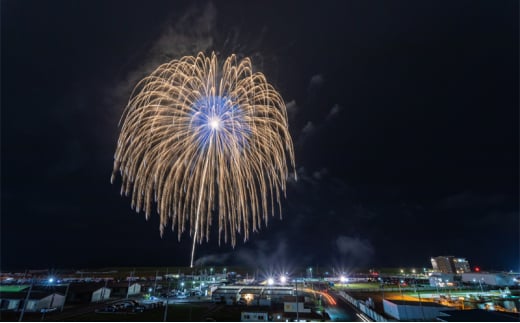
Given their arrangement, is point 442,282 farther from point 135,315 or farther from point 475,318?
point 135,315

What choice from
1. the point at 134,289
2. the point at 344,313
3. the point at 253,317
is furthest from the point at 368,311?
the point at 134,289

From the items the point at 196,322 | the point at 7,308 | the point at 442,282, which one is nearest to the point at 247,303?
the point at 196,322

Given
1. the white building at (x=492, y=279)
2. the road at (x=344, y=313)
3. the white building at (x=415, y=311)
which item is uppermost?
the white building at (x=492, y=279)

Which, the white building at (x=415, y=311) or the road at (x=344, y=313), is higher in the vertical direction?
the white building at (x=415, y=311)

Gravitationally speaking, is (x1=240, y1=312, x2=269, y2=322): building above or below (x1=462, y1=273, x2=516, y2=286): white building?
below

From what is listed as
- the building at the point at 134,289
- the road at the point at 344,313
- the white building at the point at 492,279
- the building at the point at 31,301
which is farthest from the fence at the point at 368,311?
the white building at the point at 492,279

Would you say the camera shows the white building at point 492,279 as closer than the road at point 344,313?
No

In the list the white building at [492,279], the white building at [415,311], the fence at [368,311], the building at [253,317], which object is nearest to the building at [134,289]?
the building at [253,317]

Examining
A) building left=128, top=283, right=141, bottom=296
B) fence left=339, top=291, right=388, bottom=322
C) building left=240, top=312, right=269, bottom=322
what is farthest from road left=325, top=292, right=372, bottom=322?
building left=128, top=283, right=141, bottom=296

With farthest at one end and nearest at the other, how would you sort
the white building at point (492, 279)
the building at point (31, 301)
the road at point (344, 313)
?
1. the white building at point (492, 279)
2. the building at point (31, 301)
3. the road at point (344, 313)

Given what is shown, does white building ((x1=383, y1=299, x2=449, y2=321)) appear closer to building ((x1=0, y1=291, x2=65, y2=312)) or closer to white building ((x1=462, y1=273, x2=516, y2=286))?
building ((x1=0, y1=291, x2=65, y2=312))

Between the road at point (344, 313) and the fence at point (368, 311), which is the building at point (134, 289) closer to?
the road at point (344, 313)

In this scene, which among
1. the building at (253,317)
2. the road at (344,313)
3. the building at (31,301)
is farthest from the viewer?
the building at (31,301)
